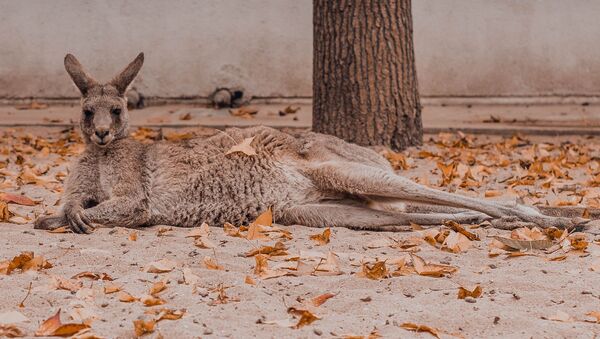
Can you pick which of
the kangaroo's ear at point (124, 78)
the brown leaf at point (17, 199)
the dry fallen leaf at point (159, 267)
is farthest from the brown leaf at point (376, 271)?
the brown leaf at point (17, 199)

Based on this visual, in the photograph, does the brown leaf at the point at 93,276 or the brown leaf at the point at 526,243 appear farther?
the brown leaf at the point at 526,243

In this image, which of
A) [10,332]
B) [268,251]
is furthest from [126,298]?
[268,251]

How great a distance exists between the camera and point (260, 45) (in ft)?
35.7

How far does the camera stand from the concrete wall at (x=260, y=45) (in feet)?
34.9

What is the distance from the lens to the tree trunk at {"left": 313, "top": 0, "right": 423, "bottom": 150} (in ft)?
25.6

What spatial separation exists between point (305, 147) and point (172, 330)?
2.39m

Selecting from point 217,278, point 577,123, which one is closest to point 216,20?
point 577,123

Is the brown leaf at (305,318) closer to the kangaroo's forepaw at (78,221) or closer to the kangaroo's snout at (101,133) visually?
the kangaroo's forepaw at (78,221)

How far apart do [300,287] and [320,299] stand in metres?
0.20

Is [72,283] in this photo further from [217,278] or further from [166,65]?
[166,65]

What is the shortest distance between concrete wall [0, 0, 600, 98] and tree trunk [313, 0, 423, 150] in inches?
110

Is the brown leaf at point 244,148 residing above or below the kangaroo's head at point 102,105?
below

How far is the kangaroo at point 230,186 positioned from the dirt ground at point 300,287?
0.52ft

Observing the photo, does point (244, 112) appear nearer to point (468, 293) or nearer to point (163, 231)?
point (163, 231)
